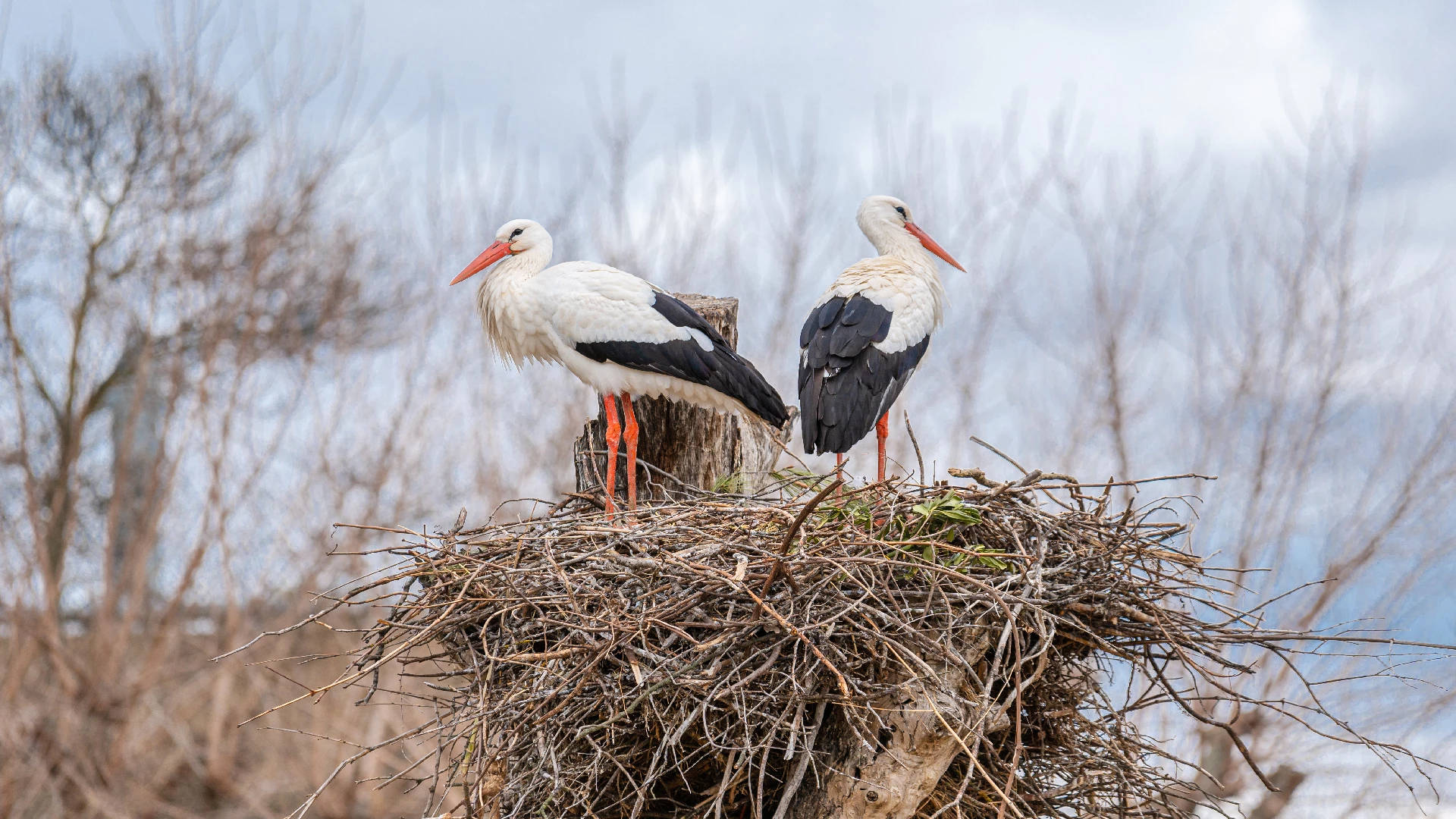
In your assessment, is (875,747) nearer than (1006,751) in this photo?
Yes

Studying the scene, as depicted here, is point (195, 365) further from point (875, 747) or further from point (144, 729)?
point (875, 747)

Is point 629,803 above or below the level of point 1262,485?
below

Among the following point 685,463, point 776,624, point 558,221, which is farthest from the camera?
point 558,221

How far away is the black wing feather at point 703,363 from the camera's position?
14.7ft

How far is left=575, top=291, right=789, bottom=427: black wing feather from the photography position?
4484 mm

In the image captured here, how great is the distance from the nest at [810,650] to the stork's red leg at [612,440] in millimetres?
791

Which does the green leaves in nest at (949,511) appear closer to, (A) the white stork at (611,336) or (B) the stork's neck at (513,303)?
(A) the white stork at (611,336)

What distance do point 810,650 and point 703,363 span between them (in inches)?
72.2

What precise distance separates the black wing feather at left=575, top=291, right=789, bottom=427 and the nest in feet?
3.04

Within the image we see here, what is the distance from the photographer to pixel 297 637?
36.4 feet

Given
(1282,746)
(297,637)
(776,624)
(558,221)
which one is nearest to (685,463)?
(776,624)

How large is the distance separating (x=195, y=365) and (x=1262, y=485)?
9463 mm

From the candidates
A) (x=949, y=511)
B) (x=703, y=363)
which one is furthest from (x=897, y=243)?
(x=949, y=511)

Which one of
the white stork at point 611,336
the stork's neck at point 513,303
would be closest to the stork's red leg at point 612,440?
the white stork at point 611,336
